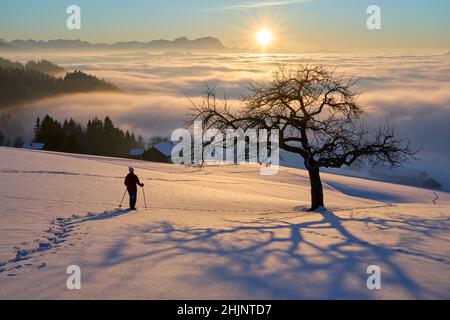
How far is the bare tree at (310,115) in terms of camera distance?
21219mm

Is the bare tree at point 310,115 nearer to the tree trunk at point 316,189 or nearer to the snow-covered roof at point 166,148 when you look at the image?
the tree trunk at point 316,189

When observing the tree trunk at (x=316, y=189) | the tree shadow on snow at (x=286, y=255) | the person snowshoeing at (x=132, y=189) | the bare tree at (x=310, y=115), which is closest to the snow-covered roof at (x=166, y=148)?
the bare tree at (x=310, y=115)

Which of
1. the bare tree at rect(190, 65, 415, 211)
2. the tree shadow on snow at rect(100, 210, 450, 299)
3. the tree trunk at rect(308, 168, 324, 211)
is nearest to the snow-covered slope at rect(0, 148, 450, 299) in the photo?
the tree shadow on snow at rect(100, 210, 450, 299)

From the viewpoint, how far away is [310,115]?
21.5 metres

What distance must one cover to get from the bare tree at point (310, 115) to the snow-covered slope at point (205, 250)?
139 inches

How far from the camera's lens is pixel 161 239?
39.7ft

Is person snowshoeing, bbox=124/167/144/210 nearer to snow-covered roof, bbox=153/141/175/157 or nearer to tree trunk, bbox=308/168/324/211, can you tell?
tree trunk, bbox=308/168/324/211

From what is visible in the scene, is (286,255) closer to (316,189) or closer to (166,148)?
(316,189)

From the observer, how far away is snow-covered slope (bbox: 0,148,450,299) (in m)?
7.96

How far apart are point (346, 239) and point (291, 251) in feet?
9.03

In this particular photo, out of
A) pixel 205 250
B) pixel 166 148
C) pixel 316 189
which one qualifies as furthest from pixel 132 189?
Result: pixel 166 148

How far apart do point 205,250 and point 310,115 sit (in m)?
12.7

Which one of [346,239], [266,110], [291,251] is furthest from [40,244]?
[266,110]
